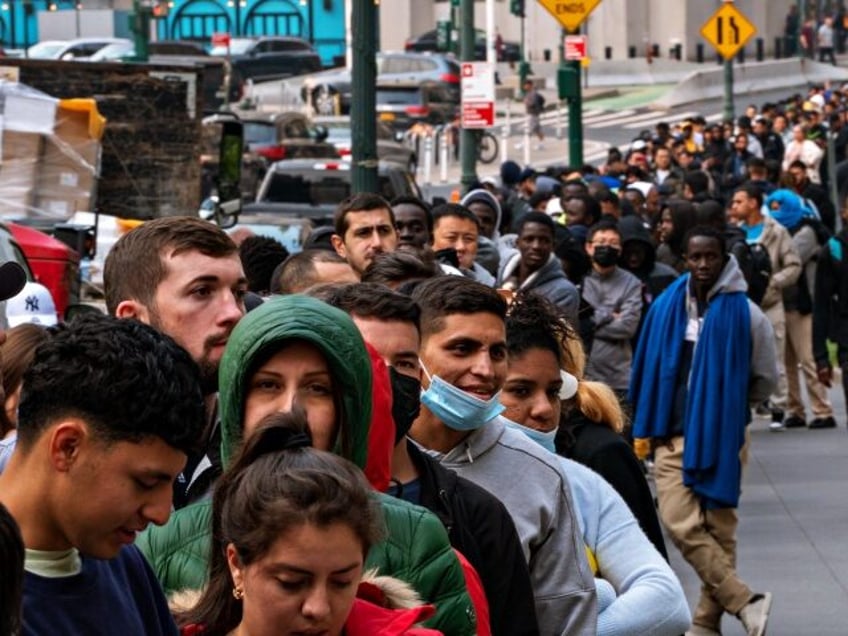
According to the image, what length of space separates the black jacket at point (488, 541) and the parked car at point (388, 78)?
49.8 metres

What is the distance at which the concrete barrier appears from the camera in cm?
6594

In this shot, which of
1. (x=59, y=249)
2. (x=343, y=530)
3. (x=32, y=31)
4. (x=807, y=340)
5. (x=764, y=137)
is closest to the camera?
(x=343, y=530)

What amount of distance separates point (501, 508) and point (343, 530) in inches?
53.1

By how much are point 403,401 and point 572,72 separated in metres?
21.8

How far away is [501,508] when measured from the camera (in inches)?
204

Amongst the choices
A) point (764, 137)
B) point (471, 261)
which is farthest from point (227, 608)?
point (764, 137)

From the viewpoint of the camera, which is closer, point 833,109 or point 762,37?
point 833,109

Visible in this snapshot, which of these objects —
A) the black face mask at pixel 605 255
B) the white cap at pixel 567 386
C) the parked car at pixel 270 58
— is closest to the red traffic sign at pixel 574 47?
the black face mask at pixel 605 255

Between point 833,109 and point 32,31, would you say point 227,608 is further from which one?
point 32,31

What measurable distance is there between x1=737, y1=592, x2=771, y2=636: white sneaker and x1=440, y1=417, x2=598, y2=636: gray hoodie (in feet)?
17.4

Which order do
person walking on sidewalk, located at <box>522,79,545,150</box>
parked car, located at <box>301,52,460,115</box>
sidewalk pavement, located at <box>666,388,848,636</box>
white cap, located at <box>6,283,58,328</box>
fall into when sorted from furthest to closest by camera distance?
parked car, located at <box>301,52,460,115</box> < person walking on sidewalk, located at <box>522,79,545,150</box> < sidewalk pavement, located at <box>666,388,848,636</box> < white cap, located at <box>6,283,58,328</box>

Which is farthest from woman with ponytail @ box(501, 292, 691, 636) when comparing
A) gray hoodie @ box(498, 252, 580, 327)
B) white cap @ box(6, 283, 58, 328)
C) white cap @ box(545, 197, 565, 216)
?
white cap @ box(545, 197, 565, 216)

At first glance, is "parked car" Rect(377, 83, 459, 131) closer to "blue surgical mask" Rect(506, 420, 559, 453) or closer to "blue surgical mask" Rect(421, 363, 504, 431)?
"blue surgical mask" Rect(506, 420, 559, 453)

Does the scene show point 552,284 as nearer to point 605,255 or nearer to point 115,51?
point 605,255
